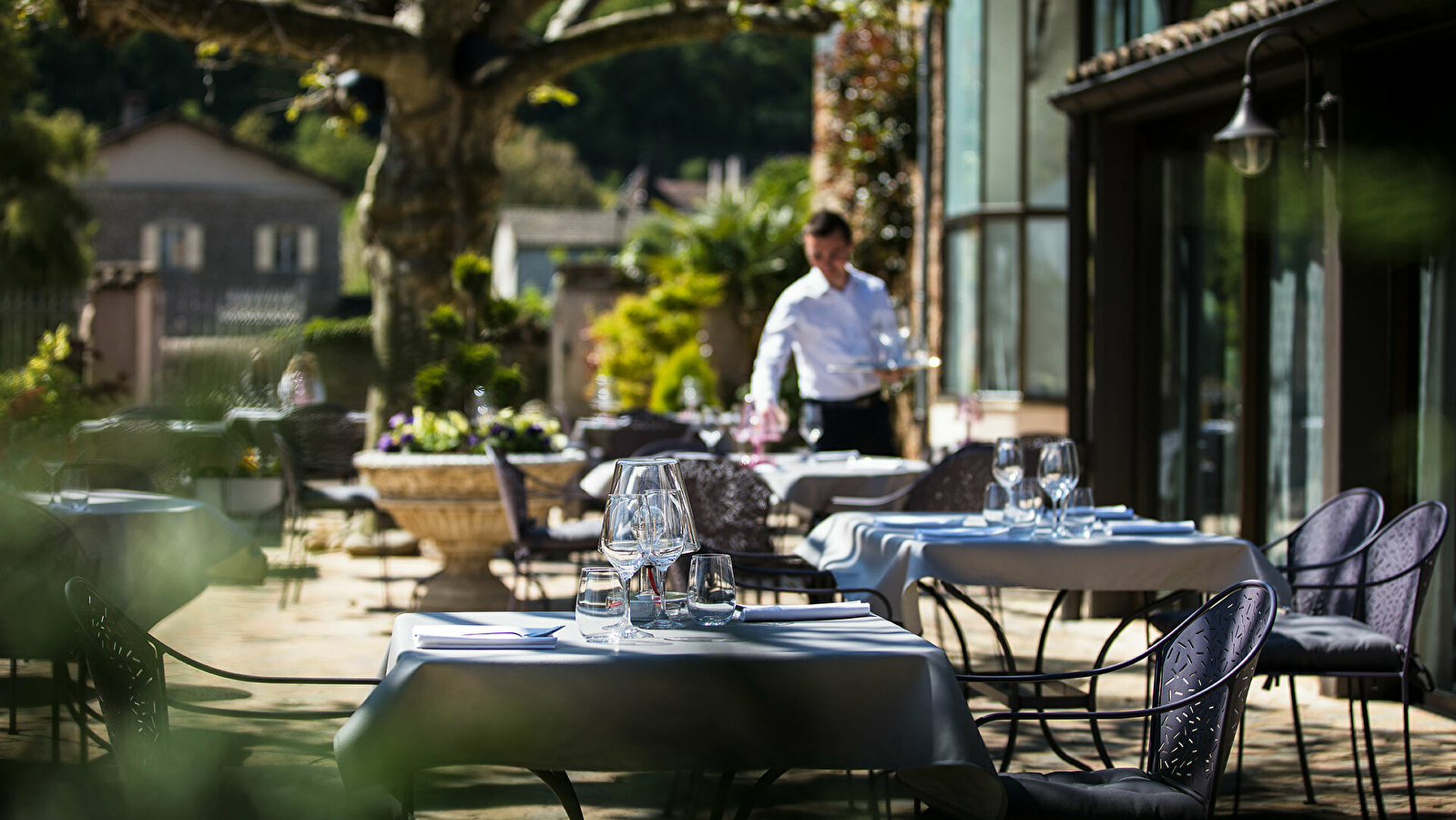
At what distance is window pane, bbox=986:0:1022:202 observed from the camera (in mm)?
10328

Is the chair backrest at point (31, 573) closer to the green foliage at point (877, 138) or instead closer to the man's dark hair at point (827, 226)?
the man's dark hair at point (827, 226)

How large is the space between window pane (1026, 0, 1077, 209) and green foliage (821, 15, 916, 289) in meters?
2.84

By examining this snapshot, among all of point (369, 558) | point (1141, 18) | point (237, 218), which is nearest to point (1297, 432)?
point (1141, 18)

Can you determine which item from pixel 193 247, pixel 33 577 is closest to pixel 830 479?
pixel 33 577

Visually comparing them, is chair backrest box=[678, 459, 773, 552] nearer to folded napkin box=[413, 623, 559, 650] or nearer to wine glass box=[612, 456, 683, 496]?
wine glass box=[612, 456, 683, 496]

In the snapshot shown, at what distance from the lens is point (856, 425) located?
6.48m

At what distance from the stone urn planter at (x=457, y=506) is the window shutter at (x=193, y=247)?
33.8 meters

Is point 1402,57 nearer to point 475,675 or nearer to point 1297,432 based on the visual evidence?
point 1297,432

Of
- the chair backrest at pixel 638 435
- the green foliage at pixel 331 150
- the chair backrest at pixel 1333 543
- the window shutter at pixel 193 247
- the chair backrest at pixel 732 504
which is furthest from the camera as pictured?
the green foliage at pixel 331 150

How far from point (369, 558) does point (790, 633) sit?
708cm

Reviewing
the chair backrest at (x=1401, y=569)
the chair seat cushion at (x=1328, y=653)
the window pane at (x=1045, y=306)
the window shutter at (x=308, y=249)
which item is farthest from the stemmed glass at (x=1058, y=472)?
the window shutter at (x=308, y=249)

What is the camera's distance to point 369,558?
9.27 m

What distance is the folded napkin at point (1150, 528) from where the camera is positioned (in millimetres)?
3976

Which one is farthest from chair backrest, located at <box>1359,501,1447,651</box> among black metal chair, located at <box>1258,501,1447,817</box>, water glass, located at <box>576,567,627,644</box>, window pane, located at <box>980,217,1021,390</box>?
window pane, located at <box>980,217,1021,390</box>
